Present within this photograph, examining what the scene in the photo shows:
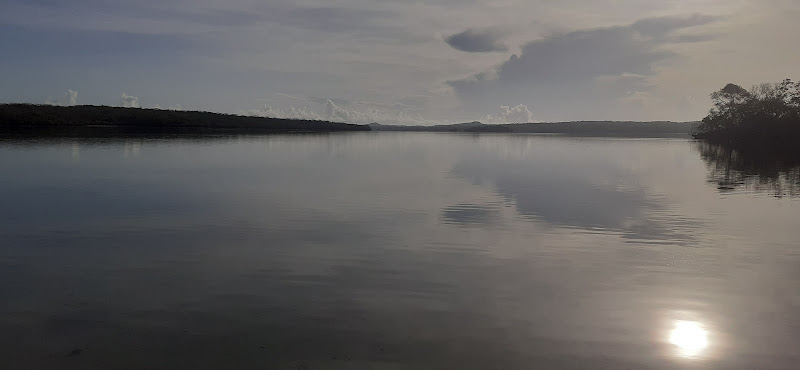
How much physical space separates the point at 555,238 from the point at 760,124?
13064cm

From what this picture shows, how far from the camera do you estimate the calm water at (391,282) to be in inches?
338

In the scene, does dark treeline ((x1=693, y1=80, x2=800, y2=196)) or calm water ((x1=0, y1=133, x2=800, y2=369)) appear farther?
dark treeline ((x1=693, y1=80, x2=800, y2=196))

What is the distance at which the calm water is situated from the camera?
8.59 m

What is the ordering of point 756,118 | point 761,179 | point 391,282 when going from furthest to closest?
point 756,118 → point 761,179 → point 391,282

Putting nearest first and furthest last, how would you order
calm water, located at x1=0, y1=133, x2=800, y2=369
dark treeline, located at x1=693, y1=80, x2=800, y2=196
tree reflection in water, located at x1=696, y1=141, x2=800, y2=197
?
calm water, located at x1=0, y1=133, x2=800, y2=369 → tree reflection in water, located at x1=696, y1=141, x2=800, y2=197 → dark treeline, located at x1=693, y1=80, x2=800, y2=196

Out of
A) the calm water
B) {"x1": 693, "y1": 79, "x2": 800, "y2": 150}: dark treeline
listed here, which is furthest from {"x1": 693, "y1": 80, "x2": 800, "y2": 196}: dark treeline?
the calm water

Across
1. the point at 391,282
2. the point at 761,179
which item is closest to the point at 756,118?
the point at 761,179

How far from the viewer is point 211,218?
2059cm

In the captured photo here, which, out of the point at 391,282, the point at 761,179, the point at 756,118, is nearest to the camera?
the point at 391,282

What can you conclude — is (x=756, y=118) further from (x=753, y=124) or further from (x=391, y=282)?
(x=391, y=282)

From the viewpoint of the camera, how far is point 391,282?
1243 cm

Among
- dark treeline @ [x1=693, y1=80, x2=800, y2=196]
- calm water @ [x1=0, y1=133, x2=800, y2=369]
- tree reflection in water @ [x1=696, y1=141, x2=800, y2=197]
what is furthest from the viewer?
dark treeline @ [x1=693, y1=80, x2=800, y2=196]

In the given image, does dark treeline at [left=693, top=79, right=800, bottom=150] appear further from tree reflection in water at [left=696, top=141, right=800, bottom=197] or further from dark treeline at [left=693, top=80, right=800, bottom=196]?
tree reflection in water at [left=696, top=141, right=800, bottom=197]

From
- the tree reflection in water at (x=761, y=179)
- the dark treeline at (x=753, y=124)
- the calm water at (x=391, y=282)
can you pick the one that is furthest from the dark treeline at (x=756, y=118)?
the calm water at (x=391, y=282)
